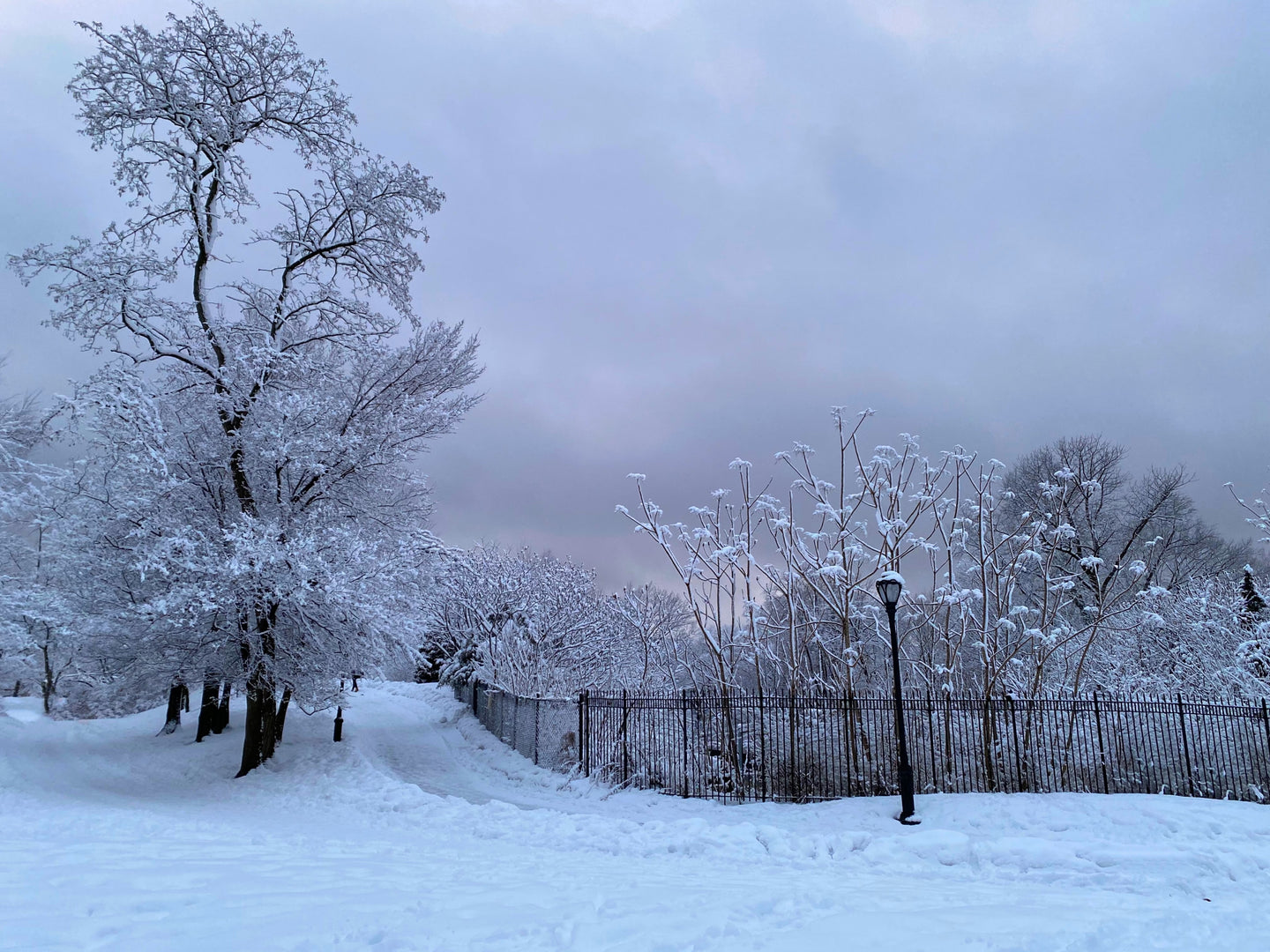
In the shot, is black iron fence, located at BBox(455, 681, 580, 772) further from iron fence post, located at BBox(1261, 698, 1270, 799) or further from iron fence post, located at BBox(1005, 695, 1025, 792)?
iron fence post, located at BBox(1261, 698, 1270, 799)

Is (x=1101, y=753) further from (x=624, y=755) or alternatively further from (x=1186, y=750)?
(x=624, y=755)

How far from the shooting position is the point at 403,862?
26.0 feet

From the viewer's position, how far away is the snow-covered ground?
522cm

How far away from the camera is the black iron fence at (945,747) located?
1394 centimetres

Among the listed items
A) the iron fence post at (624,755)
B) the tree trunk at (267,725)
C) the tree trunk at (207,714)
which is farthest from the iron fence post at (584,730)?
the tree trunk at (207,714)

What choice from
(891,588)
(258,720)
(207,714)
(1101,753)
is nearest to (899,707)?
(891,588)

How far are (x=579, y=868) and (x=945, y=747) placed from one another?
9.35 meters

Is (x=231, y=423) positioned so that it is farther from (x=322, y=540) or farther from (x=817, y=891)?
(x=817, y=891)

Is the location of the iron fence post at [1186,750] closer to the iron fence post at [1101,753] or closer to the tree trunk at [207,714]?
the iron fence post at [1101,753]

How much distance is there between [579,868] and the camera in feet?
26.5

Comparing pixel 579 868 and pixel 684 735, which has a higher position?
pixel 684 735

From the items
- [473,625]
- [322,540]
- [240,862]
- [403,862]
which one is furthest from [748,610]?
[473,625]

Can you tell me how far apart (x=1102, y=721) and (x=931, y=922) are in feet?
38.9

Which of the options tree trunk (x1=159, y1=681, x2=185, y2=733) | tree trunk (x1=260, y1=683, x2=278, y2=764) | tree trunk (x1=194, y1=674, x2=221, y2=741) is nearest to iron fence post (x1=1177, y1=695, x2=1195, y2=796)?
tree trunk (x1=260, y1=683, x2=278, y2=764)
